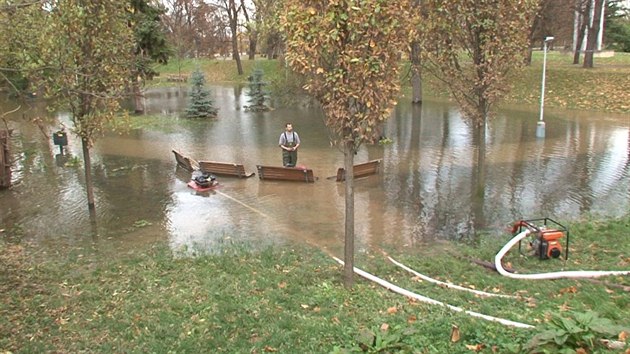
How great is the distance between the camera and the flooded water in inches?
454

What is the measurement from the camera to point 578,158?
18.1m

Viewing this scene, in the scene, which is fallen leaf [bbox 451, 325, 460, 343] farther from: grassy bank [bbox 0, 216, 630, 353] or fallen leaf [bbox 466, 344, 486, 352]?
fallen leaf [bbox 466, 344, 486, 352]

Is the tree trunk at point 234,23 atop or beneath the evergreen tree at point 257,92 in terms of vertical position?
atop

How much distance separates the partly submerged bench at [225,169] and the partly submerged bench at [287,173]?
0.67 m

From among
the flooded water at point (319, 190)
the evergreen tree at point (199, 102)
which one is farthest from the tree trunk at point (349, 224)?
the evergreen tree at point (199, 102)

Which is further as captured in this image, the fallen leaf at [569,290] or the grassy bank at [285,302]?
the fallen leaf at [569,290]

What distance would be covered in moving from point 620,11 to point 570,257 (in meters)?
54.9

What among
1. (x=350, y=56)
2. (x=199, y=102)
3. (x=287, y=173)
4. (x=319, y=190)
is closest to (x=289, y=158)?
(x=287, y=173)

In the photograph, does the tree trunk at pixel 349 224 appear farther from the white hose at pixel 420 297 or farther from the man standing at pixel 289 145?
the man standing at pixel 289 145

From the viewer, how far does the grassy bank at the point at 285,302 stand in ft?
19.1

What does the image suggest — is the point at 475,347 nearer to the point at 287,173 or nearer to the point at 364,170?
the point at 287,173

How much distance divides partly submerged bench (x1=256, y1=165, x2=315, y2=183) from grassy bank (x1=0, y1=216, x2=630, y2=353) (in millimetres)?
5342

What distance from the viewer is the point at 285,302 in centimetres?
748

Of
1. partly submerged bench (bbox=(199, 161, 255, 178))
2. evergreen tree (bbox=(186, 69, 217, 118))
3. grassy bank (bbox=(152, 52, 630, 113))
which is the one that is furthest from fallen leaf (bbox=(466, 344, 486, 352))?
evergreen tree (bbox=(186, 69, 217, 118))
